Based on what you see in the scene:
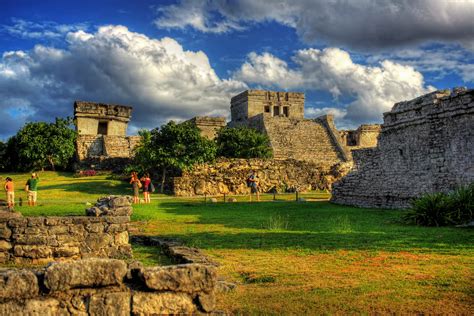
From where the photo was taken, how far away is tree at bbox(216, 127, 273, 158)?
35000 millimetres

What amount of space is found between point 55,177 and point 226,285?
27.2 metres

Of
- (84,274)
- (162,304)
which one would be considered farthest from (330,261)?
(84,274)

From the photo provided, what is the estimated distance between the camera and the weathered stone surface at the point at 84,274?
4320 millimetres

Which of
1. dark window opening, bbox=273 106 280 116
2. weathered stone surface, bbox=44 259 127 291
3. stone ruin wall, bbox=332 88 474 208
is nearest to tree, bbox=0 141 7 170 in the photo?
stone ruin wall, bbox=332 88 474 208

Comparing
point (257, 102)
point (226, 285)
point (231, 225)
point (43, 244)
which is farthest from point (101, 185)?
point (257, 102)

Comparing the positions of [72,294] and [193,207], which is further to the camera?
[193,207]

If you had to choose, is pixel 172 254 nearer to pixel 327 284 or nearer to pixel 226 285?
pixel 226 285

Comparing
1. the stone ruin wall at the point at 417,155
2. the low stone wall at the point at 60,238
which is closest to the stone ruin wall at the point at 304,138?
the stone ruin wall at the point at 417,155

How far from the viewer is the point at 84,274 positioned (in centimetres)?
440

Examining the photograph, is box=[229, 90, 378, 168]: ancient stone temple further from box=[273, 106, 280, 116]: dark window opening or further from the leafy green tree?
the leafy green tree

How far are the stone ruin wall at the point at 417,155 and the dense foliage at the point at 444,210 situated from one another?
2195mm

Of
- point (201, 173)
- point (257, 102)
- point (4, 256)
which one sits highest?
point (257, 102)

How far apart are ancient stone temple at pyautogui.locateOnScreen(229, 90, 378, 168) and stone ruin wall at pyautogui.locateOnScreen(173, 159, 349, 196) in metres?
1.56

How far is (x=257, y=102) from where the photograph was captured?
50.0 meters
